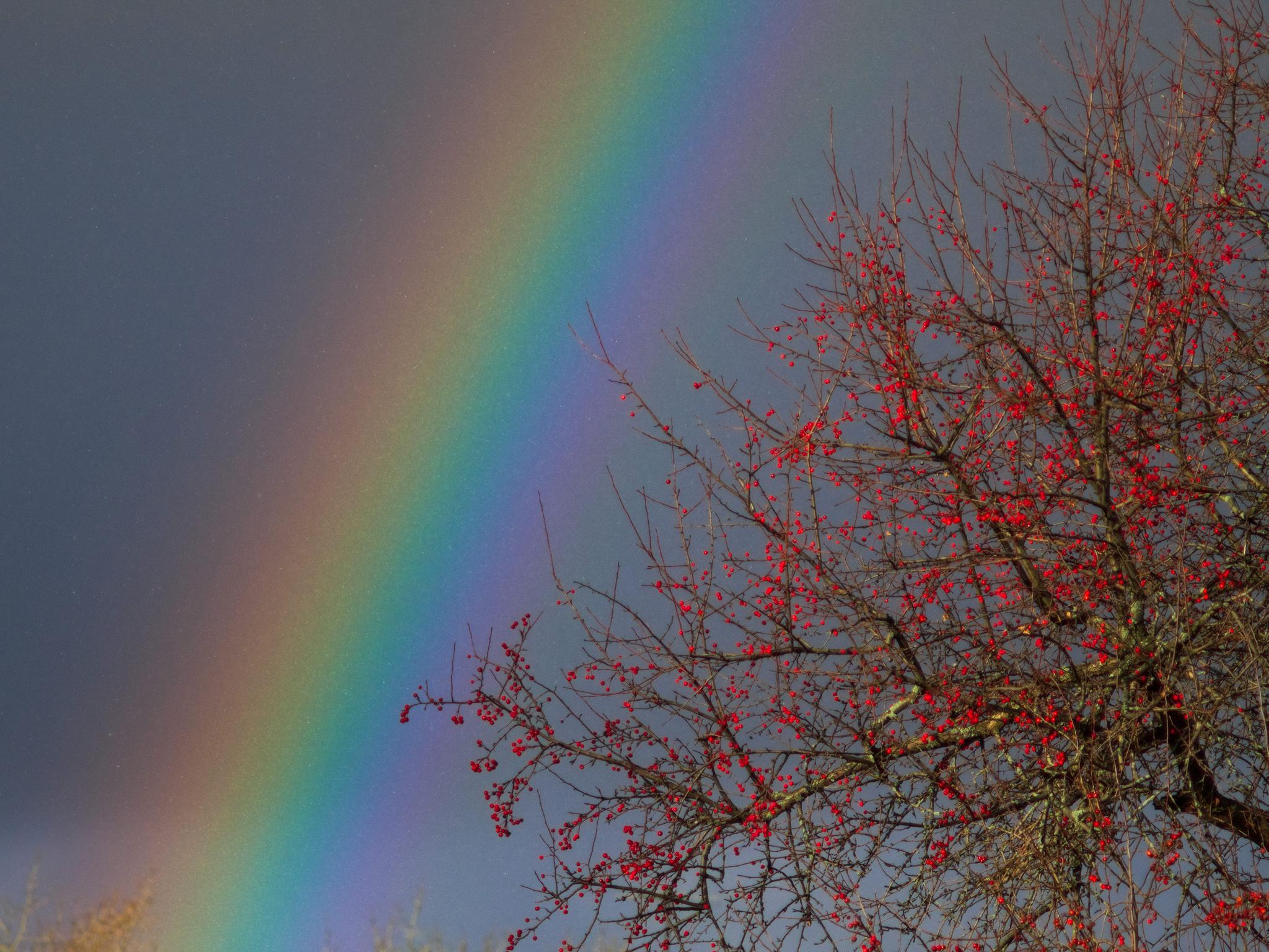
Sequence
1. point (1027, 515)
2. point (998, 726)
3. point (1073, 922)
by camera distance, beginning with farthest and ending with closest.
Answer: point (998, 726) < point (1027, 515) < point (1073, 922)

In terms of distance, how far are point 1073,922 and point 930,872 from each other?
48 cm

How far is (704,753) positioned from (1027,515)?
1.26 meters

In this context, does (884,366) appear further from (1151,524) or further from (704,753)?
(704,753)

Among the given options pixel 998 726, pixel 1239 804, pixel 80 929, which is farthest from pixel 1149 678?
pixel 80 929

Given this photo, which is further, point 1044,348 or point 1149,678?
point 1044,348

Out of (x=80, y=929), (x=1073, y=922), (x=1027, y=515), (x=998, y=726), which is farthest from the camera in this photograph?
(x=80, y=929)

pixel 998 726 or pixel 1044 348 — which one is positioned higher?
pixel 1044 348

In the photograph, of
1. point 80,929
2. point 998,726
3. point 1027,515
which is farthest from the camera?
point 80,929

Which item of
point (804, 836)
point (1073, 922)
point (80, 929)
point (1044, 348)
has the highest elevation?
point (80, 929)

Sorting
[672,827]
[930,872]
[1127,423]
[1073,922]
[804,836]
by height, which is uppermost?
[1127,423]

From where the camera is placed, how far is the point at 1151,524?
359 centimetres

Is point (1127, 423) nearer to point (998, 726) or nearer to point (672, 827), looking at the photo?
point (998, 726)

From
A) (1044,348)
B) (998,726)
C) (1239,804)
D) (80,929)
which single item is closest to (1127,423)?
(1044,348)

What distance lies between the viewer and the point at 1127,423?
3.51 m
